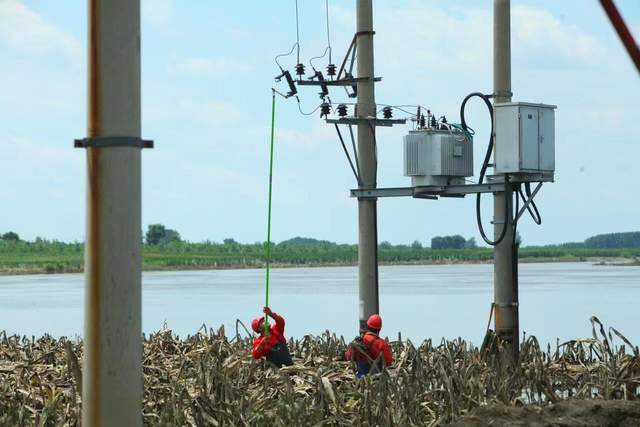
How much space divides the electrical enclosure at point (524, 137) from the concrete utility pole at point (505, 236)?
61 cm

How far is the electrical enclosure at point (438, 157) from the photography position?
57.7ft

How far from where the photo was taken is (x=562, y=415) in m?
8.81

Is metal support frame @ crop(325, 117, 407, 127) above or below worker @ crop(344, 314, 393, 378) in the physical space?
above

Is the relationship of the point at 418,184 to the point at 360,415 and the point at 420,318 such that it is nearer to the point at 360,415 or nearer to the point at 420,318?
the point at 360,415

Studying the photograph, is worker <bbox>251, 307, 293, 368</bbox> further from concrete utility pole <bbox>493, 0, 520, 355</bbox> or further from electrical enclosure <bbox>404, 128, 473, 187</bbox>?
electrical enclosure <bbox>404, 128, 473, 187</bbox>

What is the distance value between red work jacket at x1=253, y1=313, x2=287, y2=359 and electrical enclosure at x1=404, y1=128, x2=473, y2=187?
316cm

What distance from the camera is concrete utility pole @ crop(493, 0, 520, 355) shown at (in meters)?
16.8

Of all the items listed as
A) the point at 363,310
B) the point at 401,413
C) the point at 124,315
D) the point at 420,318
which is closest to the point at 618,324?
the point at 420,318

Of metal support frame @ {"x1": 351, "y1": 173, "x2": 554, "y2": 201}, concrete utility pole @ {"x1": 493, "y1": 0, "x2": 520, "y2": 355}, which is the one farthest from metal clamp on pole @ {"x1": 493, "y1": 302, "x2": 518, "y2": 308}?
metal support frame @ {"x1": 351, "y1": 173, "x2": 554, "y2": 201}

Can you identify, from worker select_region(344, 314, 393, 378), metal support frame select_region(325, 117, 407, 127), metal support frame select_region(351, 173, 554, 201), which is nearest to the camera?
worker select_region(344, 314, 393, 378)

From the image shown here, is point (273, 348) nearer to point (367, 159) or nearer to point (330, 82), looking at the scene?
point (367, 159)

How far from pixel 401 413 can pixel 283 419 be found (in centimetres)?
102

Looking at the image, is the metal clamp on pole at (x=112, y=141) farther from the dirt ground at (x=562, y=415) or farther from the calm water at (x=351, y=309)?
the calm water at (x=351, y=309)

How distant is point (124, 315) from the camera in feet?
16.1
